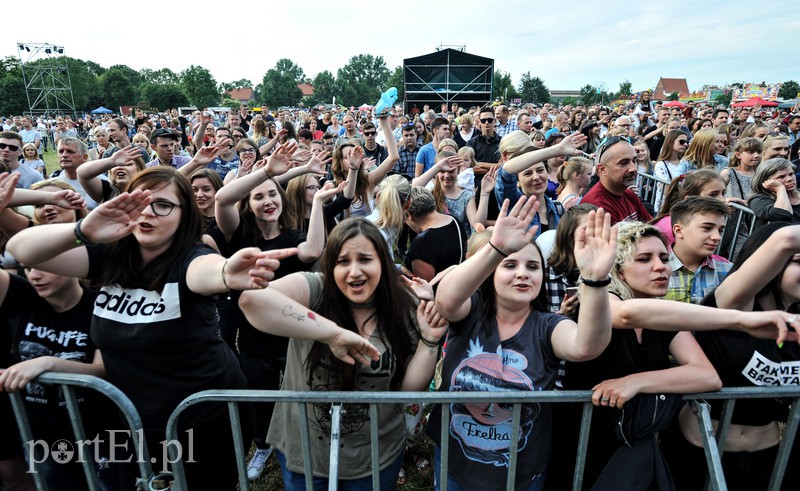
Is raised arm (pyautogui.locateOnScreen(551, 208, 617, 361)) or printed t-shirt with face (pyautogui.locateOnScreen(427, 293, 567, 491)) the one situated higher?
raised arm (pyautogui.locateOnScreen(551, 208, 617, 361))

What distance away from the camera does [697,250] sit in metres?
2.84

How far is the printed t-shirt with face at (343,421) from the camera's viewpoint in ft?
6.88

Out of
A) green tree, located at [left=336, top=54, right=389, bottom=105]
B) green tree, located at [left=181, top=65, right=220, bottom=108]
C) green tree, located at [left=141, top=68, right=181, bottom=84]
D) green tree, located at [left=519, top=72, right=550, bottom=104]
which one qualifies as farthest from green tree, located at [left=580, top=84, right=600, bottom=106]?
green tree, located at [left=141, top=68, right=181, bottom=84]

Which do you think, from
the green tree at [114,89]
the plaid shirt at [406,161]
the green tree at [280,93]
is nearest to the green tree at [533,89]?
the green tree at [280,93]

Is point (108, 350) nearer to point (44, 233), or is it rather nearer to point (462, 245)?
point (44, 233)

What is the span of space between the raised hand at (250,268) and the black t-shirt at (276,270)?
4.05ft

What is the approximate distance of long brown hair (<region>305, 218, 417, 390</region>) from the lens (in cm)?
216

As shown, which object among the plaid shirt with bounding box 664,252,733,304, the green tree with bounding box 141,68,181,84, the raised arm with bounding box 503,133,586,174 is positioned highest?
the green tree with bounding box 141,68,181,84

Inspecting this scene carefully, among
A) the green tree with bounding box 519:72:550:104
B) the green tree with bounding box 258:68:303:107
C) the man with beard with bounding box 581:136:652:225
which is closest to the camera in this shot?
the man with beard with bounding box 581:136:652:225

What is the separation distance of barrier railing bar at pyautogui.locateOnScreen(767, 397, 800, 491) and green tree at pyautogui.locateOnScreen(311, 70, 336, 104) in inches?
4430

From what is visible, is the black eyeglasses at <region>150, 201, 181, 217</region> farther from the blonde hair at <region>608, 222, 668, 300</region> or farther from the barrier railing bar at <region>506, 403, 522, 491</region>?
the blonde hair at <region>608, 222, 668, 300</region>

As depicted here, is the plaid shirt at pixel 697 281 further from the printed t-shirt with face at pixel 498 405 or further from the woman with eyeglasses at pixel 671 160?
the woman with eyeglasses at pixel 671 160

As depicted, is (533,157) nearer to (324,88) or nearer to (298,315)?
(298,315)

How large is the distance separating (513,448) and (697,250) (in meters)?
1.91
